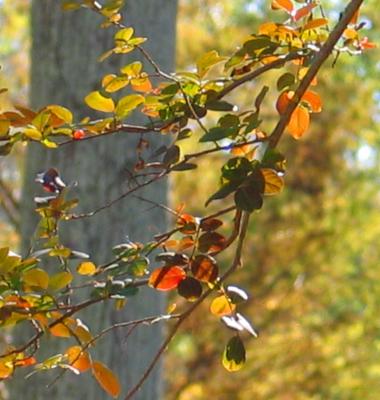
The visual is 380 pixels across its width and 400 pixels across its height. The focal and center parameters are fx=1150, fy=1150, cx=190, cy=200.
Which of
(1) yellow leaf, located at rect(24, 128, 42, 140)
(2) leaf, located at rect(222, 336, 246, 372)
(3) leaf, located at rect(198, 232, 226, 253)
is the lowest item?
(2) leaf, located at rect(222, 336, 246, 372)

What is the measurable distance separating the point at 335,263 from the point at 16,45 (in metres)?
2.10

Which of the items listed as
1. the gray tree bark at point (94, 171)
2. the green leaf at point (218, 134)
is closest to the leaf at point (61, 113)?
the green leaf at point (218, 134)

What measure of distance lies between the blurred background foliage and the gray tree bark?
9.84ft

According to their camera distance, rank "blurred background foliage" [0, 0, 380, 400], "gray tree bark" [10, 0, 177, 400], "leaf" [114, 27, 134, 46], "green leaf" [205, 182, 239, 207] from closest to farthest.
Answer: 1. "green leaf" [205, 182, 239, 207]
2. "leaf" [114, 27, 134, 46]
3. "gray tree bark" [10, 0, 177, 400]
4. "blurred background foliage" [0, 0, 380, 400]

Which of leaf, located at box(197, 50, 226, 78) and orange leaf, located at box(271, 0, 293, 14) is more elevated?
orange leaf, located at box(271, 0, 293, 14)

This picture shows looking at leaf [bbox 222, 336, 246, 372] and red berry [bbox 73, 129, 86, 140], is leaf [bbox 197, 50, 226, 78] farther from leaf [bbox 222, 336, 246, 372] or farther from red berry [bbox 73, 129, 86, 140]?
leaf [bbox 222, 336, 246, 372]

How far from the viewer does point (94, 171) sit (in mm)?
2549

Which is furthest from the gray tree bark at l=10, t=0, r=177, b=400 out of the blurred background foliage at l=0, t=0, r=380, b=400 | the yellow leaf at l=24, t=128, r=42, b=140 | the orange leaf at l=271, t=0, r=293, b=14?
the blurred background foliage at l=0, t=0, r=380, b=400

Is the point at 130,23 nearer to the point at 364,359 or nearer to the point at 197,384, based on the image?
the point at 197,384

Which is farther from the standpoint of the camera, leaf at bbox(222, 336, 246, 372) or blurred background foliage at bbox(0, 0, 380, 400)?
blurred background foliage at bbox(0, 0, 380, 400)

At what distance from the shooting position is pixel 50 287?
1.10 meters

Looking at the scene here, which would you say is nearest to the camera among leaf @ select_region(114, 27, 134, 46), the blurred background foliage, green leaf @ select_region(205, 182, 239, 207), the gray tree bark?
green leaf @ select_region(205, 182, 239, 207)

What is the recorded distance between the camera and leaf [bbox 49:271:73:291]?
1.09m

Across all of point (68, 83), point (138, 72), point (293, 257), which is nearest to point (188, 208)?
point (293, 257)
